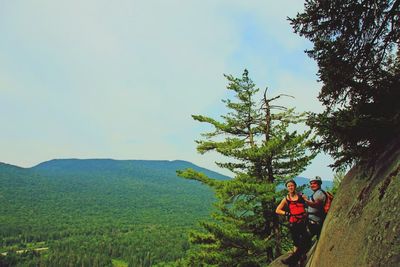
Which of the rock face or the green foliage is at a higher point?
the green foliage

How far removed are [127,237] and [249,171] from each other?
159 metres

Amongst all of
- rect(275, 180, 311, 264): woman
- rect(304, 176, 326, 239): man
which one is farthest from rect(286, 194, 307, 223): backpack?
rect(304, 176, 326, 239): man

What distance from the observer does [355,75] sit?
24.3ft

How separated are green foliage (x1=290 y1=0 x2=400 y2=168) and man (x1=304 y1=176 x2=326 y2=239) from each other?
120cm

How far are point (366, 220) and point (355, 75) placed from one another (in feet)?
10.8

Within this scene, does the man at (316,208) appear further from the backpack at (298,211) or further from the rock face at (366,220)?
the rock face at (366,220)

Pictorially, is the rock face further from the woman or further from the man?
the woman

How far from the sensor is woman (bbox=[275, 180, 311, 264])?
28.3ft

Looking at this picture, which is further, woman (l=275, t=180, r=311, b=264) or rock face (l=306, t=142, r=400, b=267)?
woman (l=275, t=180, r=311, b=264)

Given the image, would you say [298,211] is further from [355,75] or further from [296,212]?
[355,75]

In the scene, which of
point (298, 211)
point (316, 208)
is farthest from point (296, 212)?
point (316, 208)

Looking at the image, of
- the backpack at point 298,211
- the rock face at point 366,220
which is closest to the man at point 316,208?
the backpack at point 298,211

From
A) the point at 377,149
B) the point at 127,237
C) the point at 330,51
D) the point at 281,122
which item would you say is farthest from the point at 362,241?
the point at 127,237

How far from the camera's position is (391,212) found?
5.34 m
